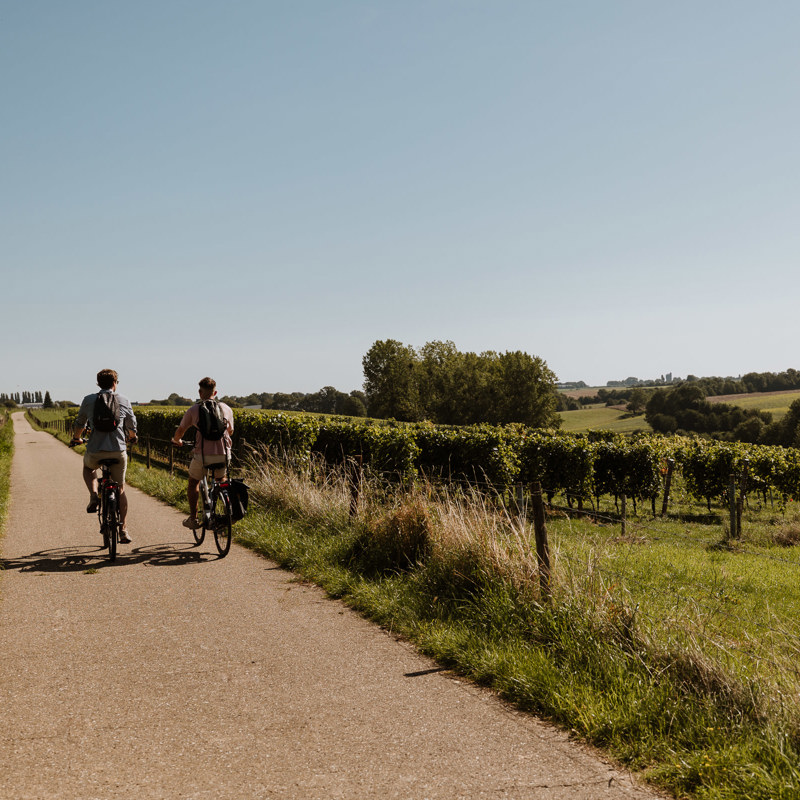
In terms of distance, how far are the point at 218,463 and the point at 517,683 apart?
5245mm

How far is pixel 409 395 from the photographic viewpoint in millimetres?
89438

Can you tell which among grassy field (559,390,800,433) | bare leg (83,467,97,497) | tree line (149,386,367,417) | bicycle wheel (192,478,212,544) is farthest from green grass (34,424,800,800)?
tree line (149,386,367,417)

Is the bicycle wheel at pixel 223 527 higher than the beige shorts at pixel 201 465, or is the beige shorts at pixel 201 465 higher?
the beige shorts at pixel 201 465

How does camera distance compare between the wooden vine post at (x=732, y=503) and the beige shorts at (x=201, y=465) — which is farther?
the wooden vine post at (x=732, y=503)

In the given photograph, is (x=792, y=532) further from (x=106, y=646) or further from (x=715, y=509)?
(x=106, y=646)

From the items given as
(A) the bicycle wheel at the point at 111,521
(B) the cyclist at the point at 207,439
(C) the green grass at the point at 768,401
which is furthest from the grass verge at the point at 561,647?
(C) the green grass at the point at 768,401

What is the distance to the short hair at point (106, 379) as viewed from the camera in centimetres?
783

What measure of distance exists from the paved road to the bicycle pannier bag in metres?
1.46

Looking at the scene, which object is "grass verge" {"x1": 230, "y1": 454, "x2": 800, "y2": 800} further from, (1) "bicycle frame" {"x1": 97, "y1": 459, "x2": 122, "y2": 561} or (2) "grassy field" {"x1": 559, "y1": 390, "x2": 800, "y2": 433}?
(2) "grassy field" {"x1": 559, "y1": 390, "x2": 800, "y2": 433}

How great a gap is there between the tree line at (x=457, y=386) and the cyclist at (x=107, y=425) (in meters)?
74.7

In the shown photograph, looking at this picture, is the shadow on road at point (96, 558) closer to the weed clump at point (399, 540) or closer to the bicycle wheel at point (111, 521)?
the bicycle wheel at point (111, 521)

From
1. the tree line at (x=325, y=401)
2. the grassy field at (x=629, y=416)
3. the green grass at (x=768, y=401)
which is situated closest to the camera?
A: the green grass at (x=768, y=401)

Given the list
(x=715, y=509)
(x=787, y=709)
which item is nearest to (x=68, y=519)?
(x=787, y=709)

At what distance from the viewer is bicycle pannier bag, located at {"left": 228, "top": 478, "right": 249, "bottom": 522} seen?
8055 millimetres
